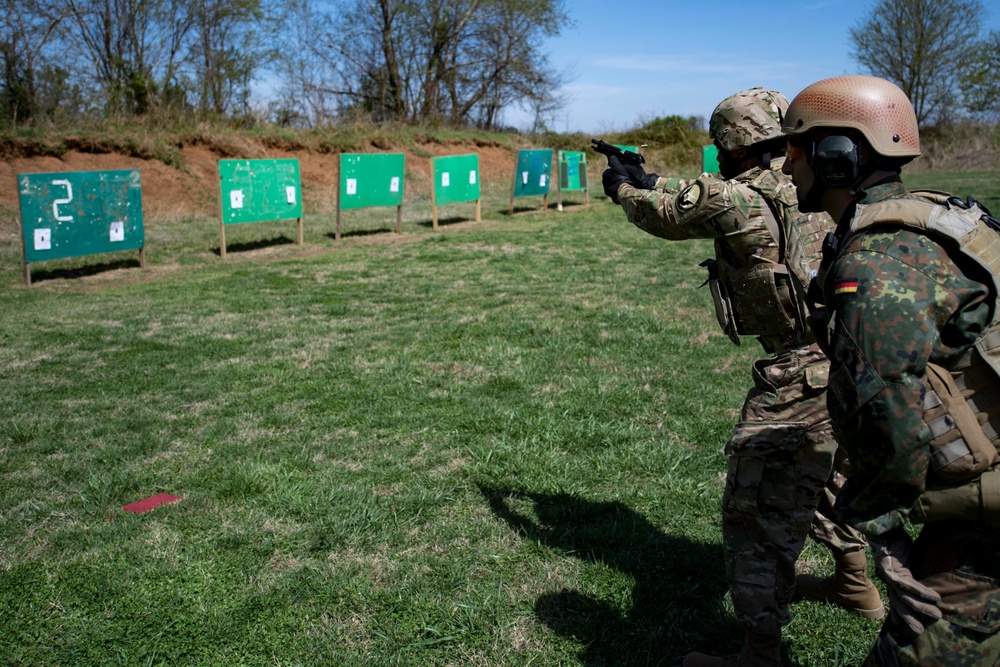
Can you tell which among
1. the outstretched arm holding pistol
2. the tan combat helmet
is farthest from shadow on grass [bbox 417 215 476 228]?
the tan combat helmet

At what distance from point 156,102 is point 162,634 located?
19842 millimetres

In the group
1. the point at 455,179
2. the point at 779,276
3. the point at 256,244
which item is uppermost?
the point at 455,179

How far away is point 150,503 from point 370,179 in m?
11.9

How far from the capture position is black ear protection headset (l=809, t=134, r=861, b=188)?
1.84m

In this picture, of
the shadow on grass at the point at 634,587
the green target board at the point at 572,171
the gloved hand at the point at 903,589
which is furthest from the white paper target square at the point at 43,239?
the green target board at the point at 572,171

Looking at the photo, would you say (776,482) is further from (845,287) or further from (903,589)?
(845,287)

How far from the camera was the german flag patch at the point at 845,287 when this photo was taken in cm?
164

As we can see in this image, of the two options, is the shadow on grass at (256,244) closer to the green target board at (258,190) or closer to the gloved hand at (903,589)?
the green target board at (258,190)

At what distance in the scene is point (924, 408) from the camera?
1.64 m

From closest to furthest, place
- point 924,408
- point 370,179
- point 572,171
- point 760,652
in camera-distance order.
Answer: point 924,408, point 760,652, point 370,179, point 572,171

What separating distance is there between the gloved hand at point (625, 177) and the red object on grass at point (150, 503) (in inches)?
104

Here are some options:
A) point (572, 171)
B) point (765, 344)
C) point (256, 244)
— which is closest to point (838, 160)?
point (765, 344)

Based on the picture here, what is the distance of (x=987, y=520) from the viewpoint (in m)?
1.63

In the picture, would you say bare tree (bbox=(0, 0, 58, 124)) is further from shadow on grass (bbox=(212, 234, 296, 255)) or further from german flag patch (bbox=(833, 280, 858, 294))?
german flag patch (bbox=(833, 280, 858, 294))
